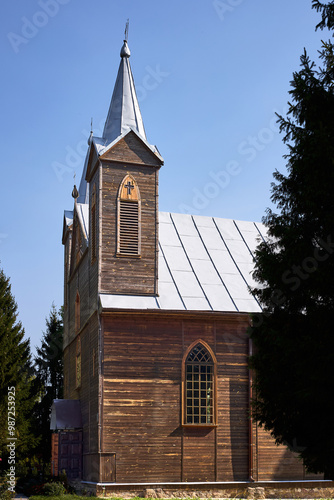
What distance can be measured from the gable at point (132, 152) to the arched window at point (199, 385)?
304 inches

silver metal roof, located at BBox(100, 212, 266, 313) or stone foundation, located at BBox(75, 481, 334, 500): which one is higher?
→ silver metal roof, located at BBox(100, 212, 266, 313)

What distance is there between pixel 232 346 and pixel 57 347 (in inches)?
908

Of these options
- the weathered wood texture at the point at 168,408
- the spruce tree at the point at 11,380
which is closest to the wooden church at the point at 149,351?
the weathered wood texture at the point at 168,408

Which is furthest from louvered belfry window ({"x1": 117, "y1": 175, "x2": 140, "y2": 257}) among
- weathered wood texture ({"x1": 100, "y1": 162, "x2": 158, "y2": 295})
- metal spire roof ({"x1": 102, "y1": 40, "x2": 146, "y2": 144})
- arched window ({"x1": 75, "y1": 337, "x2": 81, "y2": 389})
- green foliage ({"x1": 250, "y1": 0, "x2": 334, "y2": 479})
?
green foliage ({"x1": 250, "y1": 0, "x2": 334, "y2": 479})

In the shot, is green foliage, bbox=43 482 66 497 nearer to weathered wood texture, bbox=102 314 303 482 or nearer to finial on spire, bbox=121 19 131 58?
weathered wood texture, bbox=102 314 303 482

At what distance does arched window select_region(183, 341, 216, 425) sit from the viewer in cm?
2252

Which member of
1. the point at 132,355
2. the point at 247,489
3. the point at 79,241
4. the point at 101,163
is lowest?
the point at 247,489

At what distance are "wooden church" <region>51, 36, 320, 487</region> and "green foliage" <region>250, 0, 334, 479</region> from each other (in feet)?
23.5

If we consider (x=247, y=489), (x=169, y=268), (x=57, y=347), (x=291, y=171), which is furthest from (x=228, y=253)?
(x=57, y=347)

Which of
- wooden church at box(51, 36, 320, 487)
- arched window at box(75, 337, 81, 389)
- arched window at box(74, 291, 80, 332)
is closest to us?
wooden church at box(51, 36, 320, 487)

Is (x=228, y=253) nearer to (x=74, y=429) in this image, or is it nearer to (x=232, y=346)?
(x=232, y=346)

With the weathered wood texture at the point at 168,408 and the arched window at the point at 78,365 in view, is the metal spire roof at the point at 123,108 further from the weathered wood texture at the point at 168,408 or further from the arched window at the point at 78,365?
the arched window at the point at 78,365

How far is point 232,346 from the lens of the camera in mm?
23469

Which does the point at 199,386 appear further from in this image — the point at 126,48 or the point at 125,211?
the point at 126,48
